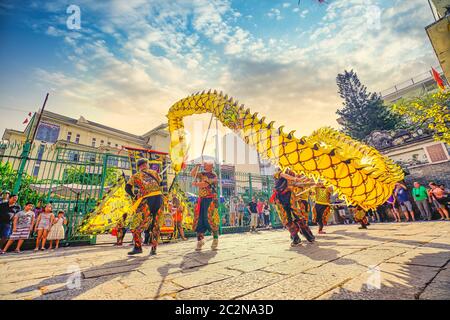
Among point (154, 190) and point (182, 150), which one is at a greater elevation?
point (182, 150)

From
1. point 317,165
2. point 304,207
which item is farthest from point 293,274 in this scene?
point 304,207

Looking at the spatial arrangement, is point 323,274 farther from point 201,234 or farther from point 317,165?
point 201,234

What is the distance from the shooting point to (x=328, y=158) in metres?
2.32

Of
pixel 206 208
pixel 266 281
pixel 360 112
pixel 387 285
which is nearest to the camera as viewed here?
pixel 387 285

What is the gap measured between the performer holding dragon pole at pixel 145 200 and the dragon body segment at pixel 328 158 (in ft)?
6.55

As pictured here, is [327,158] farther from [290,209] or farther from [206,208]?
[206,208]

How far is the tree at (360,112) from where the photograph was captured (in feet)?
73.8

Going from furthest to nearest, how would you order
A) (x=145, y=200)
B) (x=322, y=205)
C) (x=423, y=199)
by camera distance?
(x=423, y=199) < (x=322, y=205) < (x=145, y=200)

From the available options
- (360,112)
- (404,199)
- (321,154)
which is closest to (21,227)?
(321,154)

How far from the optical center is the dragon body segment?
88.7 inches

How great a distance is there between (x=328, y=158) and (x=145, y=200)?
140 inches

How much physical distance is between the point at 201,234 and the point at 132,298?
303 cm
